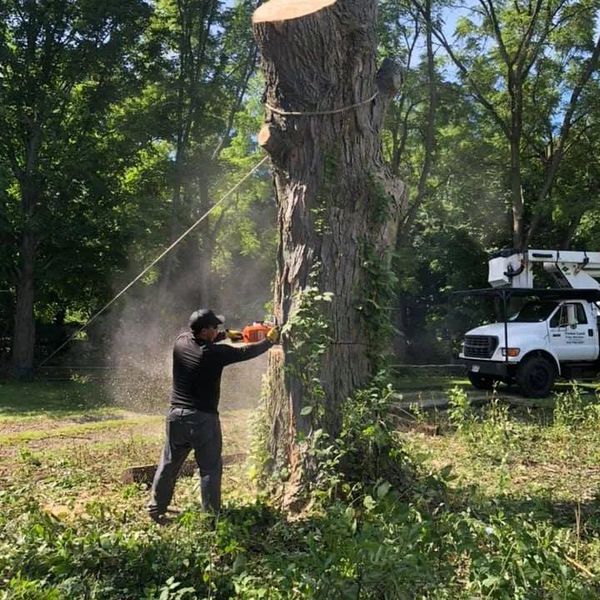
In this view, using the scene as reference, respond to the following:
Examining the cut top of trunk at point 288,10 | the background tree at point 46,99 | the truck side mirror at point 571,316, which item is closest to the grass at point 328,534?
the cut top of trunk at point 288,10

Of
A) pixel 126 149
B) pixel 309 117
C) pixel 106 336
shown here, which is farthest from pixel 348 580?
pixel 106 336

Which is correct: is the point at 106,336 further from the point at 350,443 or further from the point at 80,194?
the point at 350,443

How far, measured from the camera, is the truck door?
44.9ft

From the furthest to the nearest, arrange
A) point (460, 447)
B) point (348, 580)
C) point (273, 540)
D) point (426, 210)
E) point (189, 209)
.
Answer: point (426, 210)
point (189, 209)
point (460, 447)
point (273, 540)
point (348, 580)

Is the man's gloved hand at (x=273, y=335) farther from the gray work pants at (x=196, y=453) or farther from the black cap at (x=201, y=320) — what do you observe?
the gray work pants at (x=196, y=453)

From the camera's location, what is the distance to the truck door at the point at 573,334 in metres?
13.7

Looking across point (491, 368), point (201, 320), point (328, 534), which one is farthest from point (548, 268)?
point (328, 534)

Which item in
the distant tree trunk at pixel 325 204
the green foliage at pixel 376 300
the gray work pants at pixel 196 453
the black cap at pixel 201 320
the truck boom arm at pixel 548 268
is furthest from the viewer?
the truck boom arm at pixel 548 268

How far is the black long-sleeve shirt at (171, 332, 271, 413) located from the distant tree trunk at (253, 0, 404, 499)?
1.33ft

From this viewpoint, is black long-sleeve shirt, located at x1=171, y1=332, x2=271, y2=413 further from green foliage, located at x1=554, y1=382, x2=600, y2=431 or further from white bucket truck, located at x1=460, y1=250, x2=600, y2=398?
white bucket truck, located at x1=460, y1=250, x2=600, y2=398

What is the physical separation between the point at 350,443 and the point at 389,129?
19716 millimetres

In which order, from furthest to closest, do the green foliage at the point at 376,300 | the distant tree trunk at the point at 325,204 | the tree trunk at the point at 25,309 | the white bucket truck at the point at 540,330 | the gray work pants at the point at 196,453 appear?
the tree trunk at the point at 25,309 < the white bucket truck at the point at 540,330 < the green foliage at the point at 376,300 < the distant tree trunk at the point at 325,204 < the gray work pants at the point at 196,453

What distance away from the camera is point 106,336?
22.0 m

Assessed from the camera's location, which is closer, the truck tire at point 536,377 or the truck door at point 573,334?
the truck tire at point 536,377
